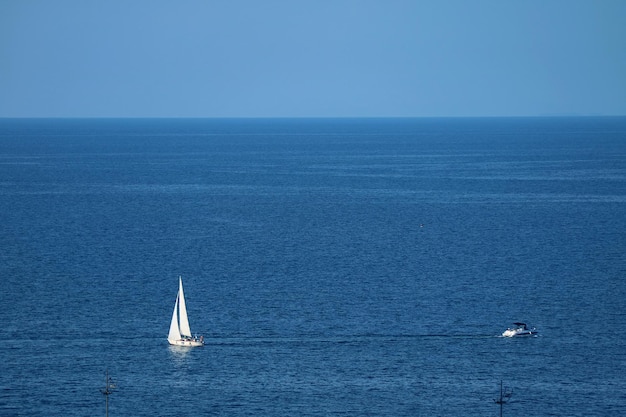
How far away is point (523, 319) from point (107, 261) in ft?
163

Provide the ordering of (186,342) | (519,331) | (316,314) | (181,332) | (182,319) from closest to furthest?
(186,342), (181,332), (182,319), (519,331), (316,314)

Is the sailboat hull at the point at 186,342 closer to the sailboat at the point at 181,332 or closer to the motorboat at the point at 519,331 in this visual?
the sailboat at the point at 181,332

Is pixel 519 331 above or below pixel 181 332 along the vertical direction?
below

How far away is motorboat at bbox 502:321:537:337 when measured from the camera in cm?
9250

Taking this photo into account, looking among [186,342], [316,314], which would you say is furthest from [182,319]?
[316,314]

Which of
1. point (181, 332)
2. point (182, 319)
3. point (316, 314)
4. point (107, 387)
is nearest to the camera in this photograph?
point (107, 387)

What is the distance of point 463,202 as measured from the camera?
18775cm

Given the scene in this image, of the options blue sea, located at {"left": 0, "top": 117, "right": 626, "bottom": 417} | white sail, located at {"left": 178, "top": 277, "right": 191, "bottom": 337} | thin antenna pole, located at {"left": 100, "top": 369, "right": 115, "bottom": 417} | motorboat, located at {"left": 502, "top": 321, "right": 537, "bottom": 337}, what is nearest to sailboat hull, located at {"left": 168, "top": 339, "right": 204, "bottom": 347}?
blue sea, located at {"left": 0, "top": 117, "right": 626, "bottom": 417}

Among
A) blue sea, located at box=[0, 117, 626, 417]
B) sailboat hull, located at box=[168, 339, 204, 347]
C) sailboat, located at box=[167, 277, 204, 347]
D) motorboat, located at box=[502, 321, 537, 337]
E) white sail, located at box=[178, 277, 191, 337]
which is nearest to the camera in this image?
blue sea, located at box=[0, 117, 626, 417]

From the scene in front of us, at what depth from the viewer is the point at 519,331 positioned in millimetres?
92812

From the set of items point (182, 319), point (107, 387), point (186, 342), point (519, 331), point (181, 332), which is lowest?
point (519, 331)

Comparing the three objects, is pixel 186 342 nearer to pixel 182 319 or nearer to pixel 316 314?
pixel 182 319

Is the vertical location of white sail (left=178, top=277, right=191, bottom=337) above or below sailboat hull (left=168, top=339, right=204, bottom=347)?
above

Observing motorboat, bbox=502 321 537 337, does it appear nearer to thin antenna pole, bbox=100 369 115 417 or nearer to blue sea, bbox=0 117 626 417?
blue sea, bbox=0 117 626 417
